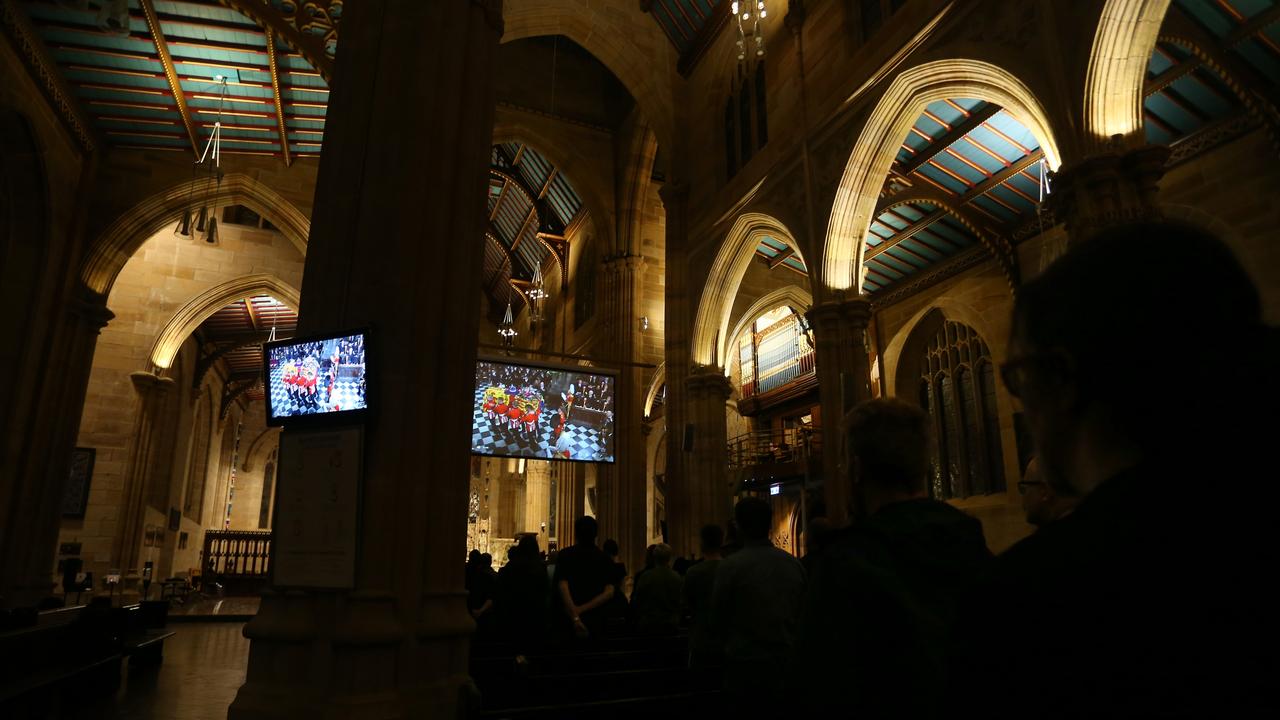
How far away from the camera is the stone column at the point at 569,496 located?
782 inches

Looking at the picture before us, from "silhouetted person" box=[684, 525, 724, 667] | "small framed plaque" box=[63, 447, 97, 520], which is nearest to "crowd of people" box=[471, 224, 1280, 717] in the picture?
"silhouetted person" box=[684, 525, 724, 667]

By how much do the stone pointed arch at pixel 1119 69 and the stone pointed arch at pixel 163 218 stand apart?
11.6m

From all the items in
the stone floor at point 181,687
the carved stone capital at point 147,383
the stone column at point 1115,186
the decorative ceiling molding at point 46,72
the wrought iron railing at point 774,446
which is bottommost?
the stone floor at point 181,687

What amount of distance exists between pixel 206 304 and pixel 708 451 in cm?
1244

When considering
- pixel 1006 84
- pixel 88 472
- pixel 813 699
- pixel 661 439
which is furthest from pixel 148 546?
pixel 813 699

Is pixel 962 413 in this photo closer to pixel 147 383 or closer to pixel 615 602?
pixel 615 602

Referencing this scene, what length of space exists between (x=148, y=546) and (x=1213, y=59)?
72.5 feet

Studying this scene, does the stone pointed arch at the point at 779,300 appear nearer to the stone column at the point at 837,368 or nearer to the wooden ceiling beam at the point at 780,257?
the wooden ceiling beam at the point at 780,257

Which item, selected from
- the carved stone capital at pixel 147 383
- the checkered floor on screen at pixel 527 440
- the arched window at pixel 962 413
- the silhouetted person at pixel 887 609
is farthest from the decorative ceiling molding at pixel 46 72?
the arched window at pixel 962 413

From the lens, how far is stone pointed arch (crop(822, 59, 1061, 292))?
28.4 feet

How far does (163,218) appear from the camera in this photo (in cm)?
1476

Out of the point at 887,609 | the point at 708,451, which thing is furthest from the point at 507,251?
the point at 887,609

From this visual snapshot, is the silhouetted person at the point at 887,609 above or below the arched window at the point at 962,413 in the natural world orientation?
below

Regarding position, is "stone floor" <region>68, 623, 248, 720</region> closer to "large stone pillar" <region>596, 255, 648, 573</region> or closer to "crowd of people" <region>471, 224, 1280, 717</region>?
"crowd of people" <region>471, 224, 1280, 717</region>
